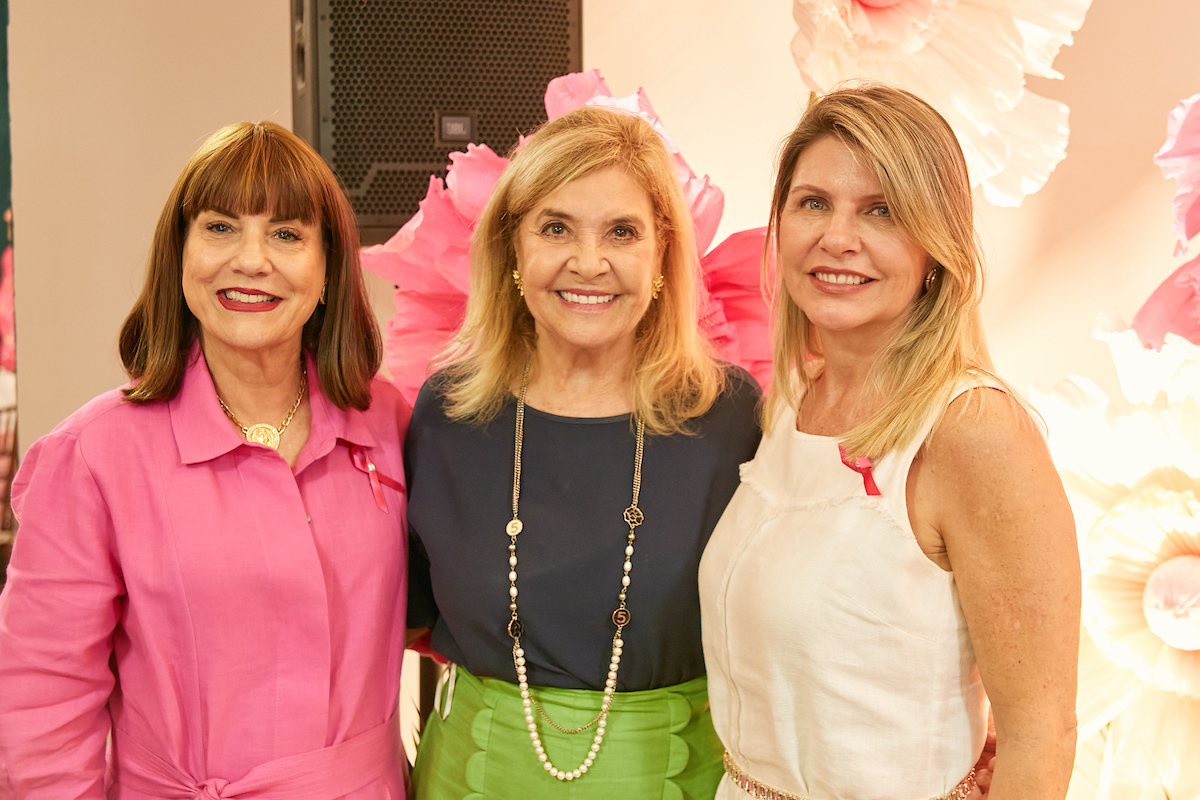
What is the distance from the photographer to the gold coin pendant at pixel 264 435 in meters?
1.18

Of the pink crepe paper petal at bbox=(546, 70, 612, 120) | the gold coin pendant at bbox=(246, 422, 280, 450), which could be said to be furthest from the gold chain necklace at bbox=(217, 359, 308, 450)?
the pink crepe paper petal at bbox=(546, 70, 612, 120)

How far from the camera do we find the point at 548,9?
141 cm

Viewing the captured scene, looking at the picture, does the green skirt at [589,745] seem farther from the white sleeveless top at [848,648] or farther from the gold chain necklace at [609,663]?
the white sleeveless top at [848,648]

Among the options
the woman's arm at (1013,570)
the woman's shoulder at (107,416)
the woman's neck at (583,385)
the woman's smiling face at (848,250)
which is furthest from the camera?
the woman's neck at (583,385)

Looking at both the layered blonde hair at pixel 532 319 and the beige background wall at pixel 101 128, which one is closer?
the layered blonde hair at pixel 532 319

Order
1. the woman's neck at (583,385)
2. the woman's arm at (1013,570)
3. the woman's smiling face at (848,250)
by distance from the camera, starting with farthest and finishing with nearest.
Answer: the woman's neck at (583,385) < the woman's smiling face at (848,250) < the woman's arm at (1013,570)

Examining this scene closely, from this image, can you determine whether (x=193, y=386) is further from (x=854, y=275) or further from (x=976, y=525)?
(x=976, y=525)

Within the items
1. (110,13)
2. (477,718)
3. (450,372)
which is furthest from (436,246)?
(110,13)

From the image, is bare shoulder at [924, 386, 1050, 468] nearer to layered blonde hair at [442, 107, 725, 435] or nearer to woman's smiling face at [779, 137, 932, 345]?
woman's smiling face at [779, 137, 932, 345]

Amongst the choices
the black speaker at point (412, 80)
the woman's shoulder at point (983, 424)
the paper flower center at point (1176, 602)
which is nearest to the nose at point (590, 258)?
the black speaker at point (412, 80)

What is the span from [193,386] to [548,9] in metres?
0.75

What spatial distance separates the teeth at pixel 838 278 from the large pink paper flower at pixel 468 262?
0.63ft

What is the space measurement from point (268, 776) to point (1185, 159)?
1.20 m

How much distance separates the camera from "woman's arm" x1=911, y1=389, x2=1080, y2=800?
0.87 meters
